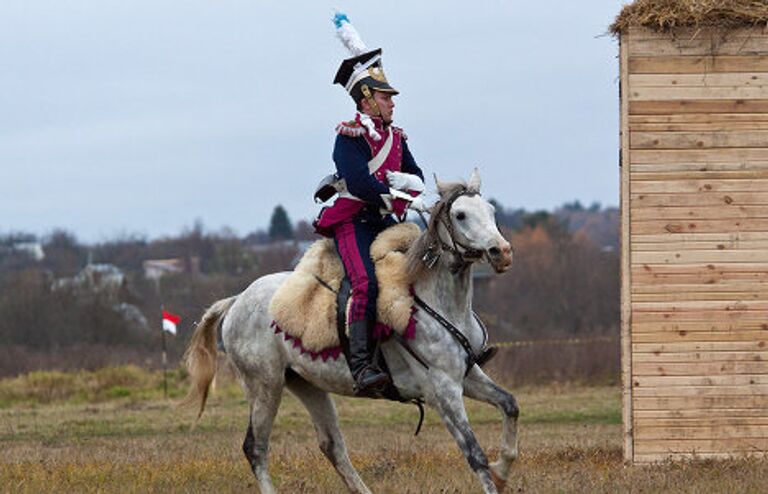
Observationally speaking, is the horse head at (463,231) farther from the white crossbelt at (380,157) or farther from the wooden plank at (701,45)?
the wooden plank at (701,45)

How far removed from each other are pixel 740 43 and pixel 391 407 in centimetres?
1434

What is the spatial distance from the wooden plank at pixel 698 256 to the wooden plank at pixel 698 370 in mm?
927

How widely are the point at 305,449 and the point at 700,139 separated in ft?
20.0

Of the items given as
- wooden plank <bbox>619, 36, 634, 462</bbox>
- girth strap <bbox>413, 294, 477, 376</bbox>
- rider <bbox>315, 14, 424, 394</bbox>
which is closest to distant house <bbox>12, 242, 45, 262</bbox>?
wooden plank <bbox>619, 36, 634, 462</bbox>

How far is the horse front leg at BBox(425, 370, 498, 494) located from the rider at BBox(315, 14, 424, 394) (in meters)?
0.46

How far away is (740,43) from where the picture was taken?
576 inches

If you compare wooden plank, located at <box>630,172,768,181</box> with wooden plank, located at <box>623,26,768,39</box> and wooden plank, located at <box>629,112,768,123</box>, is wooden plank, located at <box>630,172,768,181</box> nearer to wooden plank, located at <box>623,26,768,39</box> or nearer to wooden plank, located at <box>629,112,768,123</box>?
wooden plank, located at <box>629,112,768,123</box>

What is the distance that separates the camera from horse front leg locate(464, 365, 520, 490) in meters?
11.8

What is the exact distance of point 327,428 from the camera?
13328 mm

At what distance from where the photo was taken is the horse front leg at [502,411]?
11.8 meters

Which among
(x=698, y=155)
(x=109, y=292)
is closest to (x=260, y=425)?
(x=698, y=155)

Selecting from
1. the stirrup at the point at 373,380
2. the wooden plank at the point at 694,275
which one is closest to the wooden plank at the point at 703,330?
the wooden plank at the point at 694,275

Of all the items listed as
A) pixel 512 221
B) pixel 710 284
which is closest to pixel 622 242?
pixel 710 284

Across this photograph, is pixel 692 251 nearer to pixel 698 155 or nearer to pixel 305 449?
pixel 698 155
